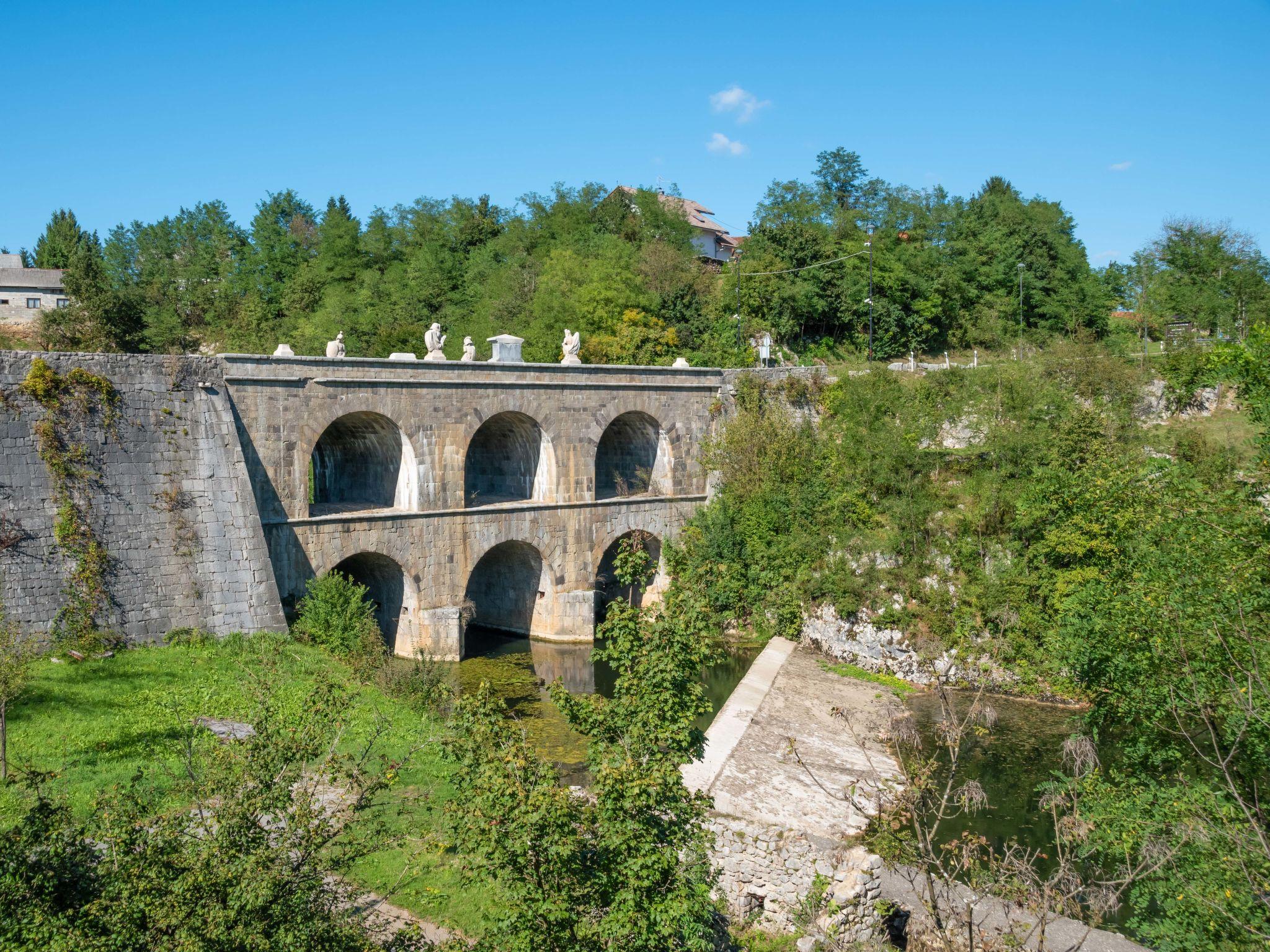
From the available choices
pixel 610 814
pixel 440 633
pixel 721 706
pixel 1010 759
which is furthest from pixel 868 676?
pixel 610 814

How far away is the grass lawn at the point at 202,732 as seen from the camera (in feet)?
38.8

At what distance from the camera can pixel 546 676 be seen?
24016 mm

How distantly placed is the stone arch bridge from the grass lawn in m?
3.51

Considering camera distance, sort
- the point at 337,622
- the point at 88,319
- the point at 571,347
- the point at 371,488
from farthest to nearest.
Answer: the point at 88,319, the point at 571,347, the point at 371,488, the point at 337,622

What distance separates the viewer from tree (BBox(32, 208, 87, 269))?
197 ft

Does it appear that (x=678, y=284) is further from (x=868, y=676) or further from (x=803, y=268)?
(x=868, y=676)

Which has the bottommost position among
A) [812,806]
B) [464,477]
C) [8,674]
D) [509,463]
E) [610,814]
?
[812,806]

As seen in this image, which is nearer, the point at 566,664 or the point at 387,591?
the point at 387,591

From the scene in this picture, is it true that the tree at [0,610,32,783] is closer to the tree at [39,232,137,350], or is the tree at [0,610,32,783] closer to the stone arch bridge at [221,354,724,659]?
the stone arch bridge at [221,354,724,659]

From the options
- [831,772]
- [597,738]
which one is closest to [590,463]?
[831,772]

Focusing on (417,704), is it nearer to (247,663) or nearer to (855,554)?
(247,663)

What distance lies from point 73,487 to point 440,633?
356 inches

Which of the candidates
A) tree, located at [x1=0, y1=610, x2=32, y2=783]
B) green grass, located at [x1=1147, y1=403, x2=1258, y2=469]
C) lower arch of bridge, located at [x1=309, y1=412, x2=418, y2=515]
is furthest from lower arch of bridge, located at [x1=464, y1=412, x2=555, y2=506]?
green grass, located at [x1=1147, y1=403, x2=1258, y2=469]

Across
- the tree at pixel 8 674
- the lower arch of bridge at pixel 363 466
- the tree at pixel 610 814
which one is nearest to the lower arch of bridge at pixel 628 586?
the lower arch of bridge at pixel 363 466
